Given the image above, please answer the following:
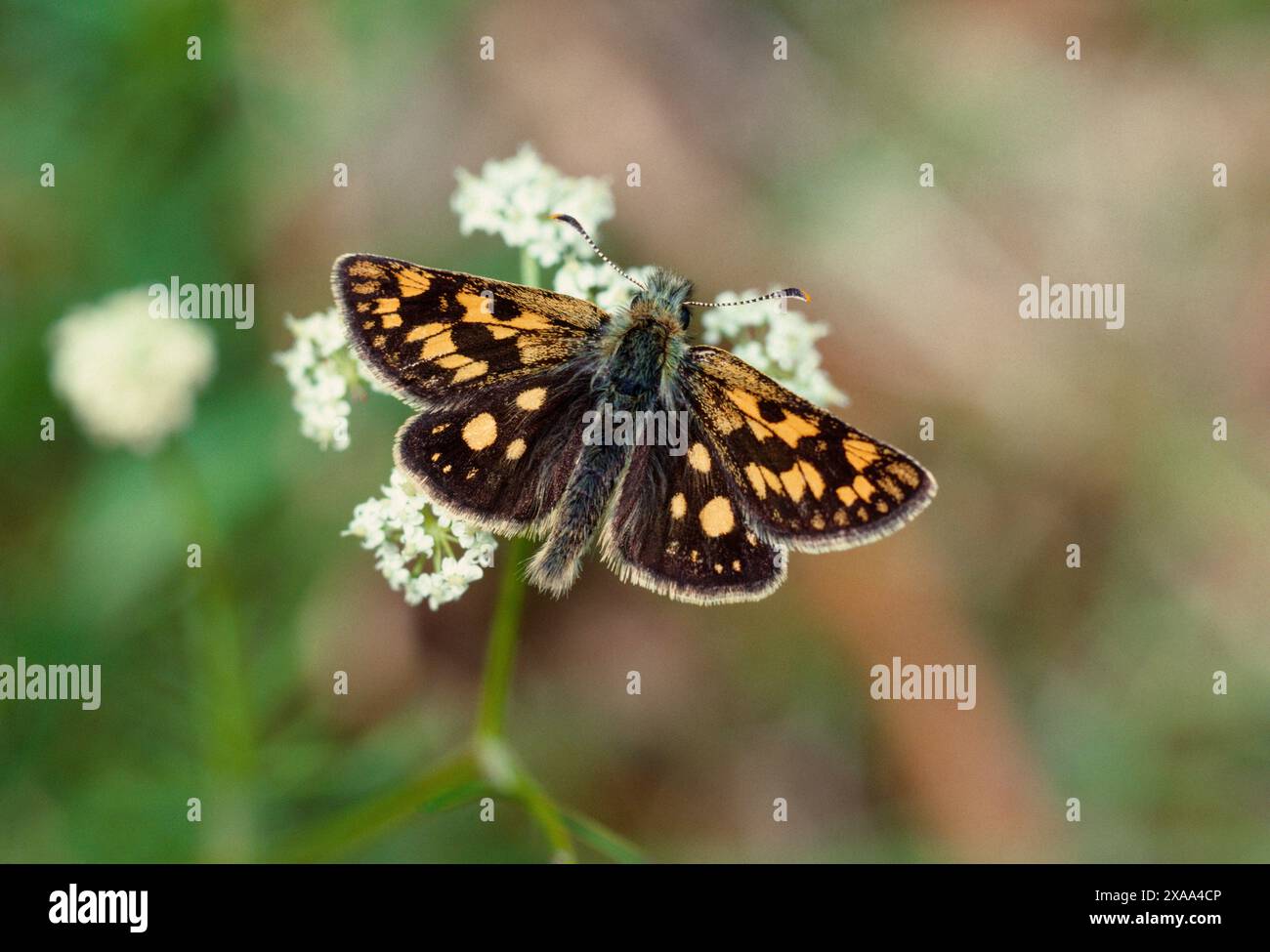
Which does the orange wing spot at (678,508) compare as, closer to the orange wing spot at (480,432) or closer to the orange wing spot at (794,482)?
the orange wing spot at (794,482)

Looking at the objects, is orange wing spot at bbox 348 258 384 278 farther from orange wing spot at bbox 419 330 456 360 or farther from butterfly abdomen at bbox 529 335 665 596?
butterfly abdomen at bbox 529 335 665 596

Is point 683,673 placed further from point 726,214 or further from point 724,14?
point 724,14

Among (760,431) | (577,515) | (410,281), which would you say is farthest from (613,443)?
(410,281)

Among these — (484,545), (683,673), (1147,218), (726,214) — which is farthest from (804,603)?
(1147,218)

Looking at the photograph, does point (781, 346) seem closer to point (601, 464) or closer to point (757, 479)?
point (757, 479)
